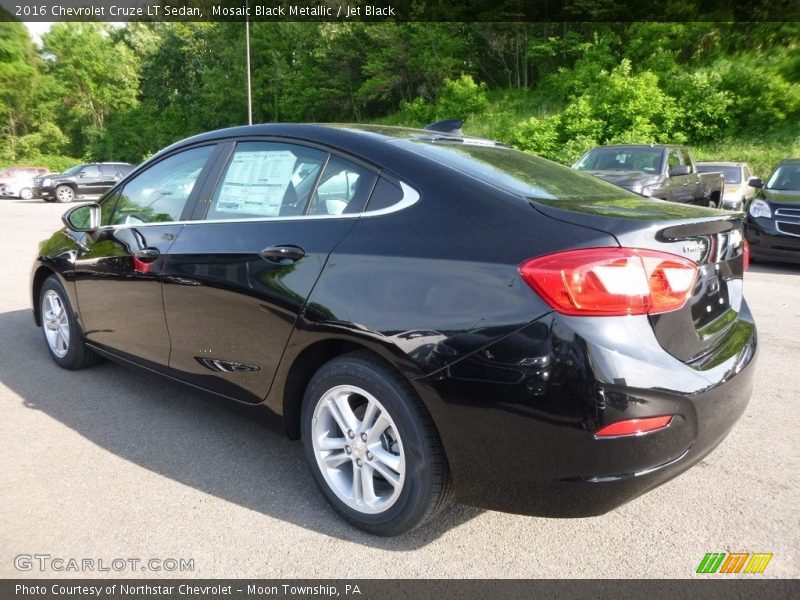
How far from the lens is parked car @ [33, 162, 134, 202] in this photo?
1016 inches

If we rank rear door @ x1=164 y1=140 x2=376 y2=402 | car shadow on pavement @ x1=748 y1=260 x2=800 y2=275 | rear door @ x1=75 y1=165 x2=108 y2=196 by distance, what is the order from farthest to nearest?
rear door @ x1=75 y1=165 x2=108 y2=196
car shadow on pavement @ x1=748 y1=260 x2=800 y2=275
rear door @ x1=164 y1=140 x2=376 y2=402

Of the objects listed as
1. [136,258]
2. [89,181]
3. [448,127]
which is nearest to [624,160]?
[448,127]

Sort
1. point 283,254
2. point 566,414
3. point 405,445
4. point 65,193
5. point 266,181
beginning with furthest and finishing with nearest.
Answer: point 65,193 → point 266,181 → point 283,254 → point 405,445 → point 566,414

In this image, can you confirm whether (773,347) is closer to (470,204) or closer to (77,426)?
(470,204)

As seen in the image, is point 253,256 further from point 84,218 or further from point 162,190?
point 84,218

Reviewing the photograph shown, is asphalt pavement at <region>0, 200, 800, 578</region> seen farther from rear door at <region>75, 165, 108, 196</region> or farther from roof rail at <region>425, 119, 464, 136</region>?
rear door at <region>75, 165, 108, 196</region>

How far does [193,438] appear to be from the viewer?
352 cm

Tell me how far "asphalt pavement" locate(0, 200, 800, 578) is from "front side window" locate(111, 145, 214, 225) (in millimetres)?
1057

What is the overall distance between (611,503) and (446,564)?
26.3 inches

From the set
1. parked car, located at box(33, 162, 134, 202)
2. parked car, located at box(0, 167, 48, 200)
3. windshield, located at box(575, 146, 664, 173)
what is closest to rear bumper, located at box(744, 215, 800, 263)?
windshield, located at box(575, 146, 664, 173)

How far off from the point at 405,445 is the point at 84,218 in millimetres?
3015

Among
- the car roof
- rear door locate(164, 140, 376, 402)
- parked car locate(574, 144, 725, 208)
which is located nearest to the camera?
rear door locate(164, 140, 376, 402)
